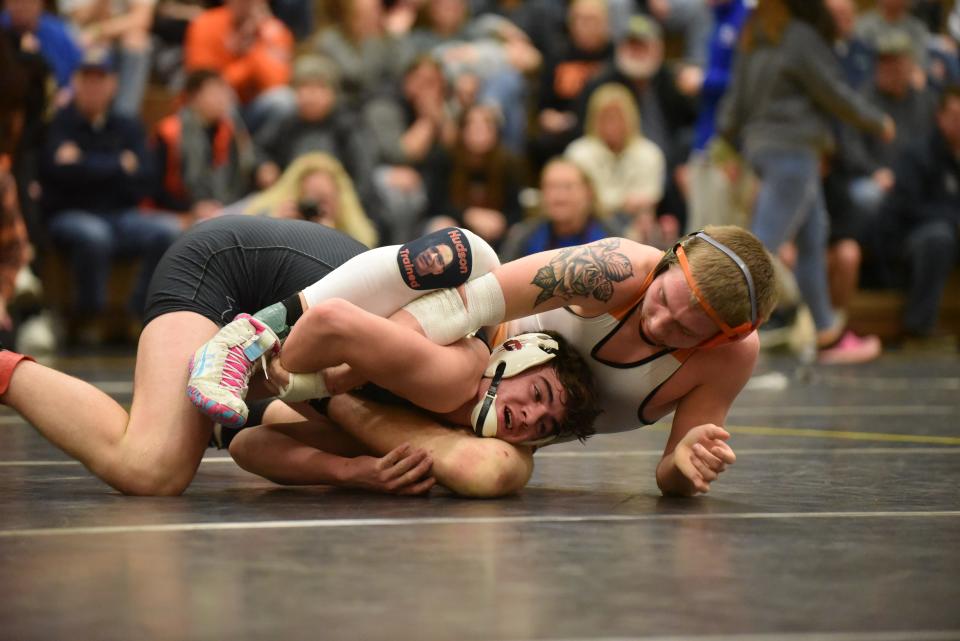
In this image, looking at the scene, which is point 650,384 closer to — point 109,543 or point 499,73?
point 109,543

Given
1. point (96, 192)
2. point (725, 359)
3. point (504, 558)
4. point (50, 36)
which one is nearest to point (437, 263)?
point (725, 359)

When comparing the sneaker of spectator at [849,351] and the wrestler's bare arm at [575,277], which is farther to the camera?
the sneaker of spectator at [849,351]

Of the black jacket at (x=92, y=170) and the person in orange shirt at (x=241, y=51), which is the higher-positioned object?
the person in orange shirt at (x=241, y=51)

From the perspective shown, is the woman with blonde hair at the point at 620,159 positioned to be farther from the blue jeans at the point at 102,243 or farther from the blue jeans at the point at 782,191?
the blue jeans at the point at 102,243

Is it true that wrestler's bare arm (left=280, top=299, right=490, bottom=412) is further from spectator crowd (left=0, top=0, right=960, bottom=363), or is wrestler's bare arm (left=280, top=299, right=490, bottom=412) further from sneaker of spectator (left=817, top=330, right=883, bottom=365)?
sneaker of spectator (left=817, top=330, right=883, bottom=365)

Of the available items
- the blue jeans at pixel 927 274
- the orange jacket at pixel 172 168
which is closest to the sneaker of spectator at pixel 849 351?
the blue jeans at pixel 927 274

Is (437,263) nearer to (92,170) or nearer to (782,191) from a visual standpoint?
(782,191)

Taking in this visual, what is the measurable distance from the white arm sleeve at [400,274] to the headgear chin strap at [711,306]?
38 cm

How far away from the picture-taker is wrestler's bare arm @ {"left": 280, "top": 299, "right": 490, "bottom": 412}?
277 cm

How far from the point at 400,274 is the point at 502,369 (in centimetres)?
31

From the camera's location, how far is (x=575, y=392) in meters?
2.98

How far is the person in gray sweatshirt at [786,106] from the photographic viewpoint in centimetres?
648

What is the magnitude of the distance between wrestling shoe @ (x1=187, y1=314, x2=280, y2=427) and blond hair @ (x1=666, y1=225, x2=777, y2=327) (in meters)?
0.87

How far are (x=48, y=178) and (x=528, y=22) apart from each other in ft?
10.8
